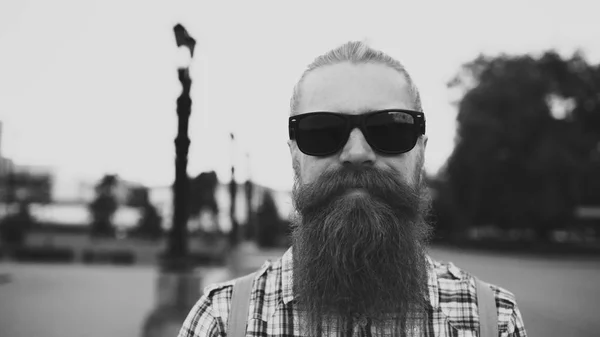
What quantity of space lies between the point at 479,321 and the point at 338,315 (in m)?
0.43

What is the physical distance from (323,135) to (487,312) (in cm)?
75

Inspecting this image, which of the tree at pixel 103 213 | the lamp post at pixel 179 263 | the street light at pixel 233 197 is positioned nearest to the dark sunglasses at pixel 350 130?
the lamp post at pixel 179 263

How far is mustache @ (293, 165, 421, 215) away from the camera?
1533 millimetres

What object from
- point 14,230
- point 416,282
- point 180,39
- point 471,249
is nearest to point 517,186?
point 471,249

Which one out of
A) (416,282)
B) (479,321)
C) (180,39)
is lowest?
(479,321)

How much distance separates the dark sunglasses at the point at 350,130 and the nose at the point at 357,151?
12 millimetres

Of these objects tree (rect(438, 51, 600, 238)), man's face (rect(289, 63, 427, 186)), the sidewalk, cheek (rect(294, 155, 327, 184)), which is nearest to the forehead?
man's face (rect(289, 63, 427, 186))

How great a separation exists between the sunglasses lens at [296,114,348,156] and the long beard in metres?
0.09

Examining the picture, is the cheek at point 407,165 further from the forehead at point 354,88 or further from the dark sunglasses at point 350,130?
the forehead at point 354,88

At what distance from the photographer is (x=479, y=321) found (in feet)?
4.92

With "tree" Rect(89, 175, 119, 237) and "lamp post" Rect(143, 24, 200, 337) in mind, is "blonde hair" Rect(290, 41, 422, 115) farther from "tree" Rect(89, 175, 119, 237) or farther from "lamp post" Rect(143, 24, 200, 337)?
"tree" Rect(89, 175, 119, 237)

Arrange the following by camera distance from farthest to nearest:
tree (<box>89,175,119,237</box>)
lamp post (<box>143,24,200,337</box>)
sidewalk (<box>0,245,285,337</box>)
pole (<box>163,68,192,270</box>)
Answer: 1. tree (<box>89,175,119,237</box>)
2. sidewalk (<box>0,245,285,337</box>)
3. pole (<box>163,68,192,270</box>)
4. lamp post (<box>143,24,200,337</box>)

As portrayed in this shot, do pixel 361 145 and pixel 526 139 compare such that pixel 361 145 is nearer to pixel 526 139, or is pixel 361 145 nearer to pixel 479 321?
pixel 479 321

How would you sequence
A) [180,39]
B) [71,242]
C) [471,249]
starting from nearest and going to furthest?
[180,39] → [471,249] → [71,242]
